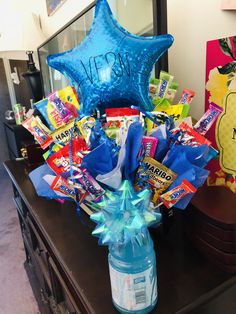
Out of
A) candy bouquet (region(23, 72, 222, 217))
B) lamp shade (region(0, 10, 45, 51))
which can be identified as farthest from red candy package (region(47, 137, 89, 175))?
lamp shade (region(0, 10, 45, 51))

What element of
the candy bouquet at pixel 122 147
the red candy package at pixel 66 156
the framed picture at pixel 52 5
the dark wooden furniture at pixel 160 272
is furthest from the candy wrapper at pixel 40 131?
the framed picture at pixel 52 5

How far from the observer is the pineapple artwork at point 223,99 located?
0.60 m

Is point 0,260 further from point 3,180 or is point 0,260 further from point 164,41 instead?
point 164,41

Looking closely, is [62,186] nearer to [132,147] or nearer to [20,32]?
[132,147]

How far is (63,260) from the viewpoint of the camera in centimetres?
55

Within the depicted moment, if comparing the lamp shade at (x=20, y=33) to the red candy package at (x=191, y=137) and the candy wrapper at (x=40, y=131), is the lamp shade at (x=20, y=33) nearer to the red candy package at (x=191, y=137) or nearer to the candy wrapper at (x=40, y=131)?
the candy wrapper at (x=40, y=131)

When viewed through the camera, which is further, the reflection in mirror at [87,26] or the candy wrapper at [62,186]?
the reflection in mirror at [87,26]

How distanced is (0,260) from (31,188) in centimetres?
116

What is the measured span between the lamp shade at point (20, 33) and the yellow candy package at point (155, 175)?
5.43 feet

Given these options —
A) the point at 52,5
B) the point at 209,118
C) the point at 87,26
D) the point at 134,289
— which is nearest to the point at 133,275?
the point at 134,289

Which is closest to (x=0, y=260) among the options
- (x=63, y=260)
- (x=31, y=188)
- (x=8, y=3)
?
(x=31, y=188)

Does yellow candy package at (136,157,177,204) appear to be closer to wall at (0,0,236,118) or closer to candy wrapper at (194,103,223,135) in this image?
candy wrapper at (194,103,223,135)

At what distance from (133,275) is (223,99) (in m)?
0.47

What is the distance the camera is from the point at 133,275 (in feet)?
1.26
